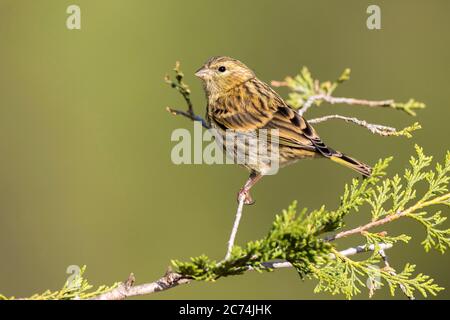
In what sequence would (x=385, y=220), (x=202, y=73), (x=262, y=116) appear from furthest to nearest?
(x=202, y=73) → (x=262, y=116) → (x=385, y=220)

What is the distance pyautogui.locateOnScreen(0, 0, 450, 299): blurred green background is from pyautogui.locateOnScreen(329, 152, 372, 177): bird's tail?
3.17 metres

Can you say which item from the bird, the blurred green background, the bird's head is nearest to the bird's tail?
the bird

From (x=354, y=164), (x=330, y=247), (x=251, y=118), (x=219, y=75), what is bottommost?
(x=330, y=247)

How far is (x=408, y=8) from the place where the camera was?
8.76 meters

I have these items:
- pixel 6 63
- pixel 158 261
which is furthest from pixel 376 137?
pixel 6 63

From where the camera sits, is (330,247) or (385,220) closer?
(330,247)

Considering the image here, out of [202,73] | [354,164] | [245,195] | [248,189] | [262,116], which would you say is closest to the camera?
[354,164]

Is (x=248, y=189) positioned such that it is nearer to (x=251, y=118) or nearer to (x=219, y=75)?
(x=251, y=118)

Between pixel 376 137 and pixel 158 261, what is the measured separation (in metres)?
3.03

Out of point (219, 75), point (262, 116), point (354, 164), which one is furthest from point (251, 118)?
point (354, 164)

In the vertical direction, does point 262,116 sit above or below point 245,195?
above

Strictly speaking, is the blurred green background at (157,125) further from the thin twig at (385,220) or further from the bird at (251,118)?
the thin twig at (385,220)

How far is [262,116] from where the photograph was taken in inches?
188

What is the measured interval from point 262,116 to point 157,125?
133 inches
